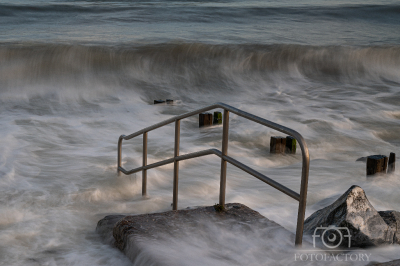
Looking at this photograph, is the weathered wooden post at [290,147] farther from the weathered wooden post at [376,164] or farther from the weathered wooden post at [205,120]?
the weathered wooden post at [205,120]

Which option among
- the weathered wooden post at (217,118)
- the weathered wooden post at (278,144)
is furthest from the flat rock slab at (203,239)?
the weathered wooden post at (217,118)

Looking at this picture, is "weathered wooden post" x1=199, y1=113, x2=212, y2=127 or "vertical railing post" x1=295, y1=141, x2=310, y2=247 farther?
"weathered wooden post" x1=199, y1=113, x2=212, y2=127

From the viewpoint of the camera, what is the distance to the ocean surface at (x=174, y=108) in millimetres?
4266

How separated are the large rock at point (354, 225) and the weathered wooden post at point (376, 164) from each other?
2700 millimetres

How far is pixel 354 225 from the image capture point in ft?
9.73

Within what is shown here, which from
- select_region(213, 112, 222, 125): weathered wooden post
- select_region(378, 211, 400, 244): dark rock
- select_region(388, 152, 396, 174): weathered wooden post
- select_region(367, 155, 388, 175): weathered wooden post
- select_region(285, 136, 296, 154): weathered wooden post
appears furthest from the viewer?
select_region(213, 112, 222, 125): weathered wooden post

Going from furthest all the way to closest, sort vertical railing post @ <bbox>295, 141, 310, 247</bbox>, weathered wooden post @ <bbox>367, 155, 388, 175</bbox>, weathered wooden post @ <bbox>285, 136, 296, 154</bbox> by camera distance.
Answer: weathered wooden post @ <bbox>285, 136, 296, 154</bbox> → weathered wooden post @ <bbox>367, 155, 388, 175</bbox> → vertical railing post @ <bbox>295, 141, 310, 247</bbox>

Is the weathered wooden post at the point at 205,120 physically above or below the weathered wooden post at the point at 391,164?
below

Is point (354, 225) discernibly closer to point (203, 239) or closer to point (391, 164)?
point (203, 239)

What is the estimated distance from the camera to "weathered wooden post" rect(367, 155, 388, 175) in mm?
5699

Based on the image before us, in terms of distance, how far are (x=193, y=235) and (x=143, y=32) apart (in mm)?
17327

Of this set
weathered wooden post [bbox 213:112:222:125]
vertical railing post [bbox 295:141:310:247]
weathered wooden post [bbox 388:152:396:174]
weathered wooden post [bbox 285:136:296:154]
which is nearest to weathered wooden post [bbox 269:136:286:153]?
weathered wooden post [bbox 285:136:296:154]

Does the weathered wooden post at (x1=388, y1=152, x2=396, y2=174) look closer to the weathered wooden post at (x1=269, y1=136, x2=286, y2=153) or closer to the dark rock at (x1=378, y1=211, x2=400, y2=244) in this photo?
the weathered wooden post at (x1=269, y1=136, x2=286, y2=153)

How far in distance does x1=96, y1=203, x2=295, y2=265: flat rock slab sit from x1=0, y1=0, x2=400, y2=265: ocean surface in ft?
0.07
